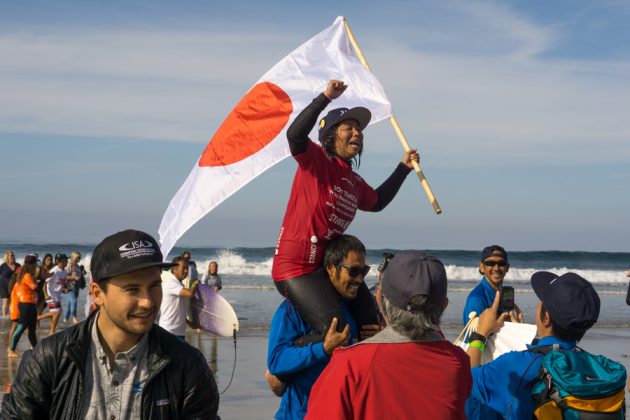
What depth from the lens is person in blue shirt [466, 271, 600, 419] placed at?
393cm

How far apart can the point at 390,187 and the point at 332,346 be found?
1.75 m

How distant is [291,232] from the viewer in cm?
497

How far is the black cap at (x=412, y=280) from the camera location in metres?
3.30

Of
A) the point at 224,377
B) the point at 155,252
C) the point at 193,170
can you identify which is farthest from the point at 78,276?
the point at 155,252

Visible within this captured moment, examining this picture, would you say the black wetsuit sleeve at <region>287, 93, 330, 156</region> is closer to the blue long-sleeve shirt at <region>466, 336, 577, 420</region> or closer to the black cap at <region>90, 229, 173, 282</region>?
the blue long-sleeve shirt at <region>466, 336, 577, 420</region>

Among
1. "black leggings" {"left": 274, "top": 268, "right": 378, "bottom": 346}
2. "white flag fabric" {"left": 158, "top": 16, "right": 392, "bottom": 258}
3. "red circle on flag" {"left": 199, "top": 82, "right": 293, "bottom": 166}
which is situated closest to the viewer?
"black leggings" {"left": 274, "top": 268, "right": 378, "bottom": 346}

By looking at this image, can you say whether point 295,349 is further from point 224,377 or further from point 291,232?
point 224,377

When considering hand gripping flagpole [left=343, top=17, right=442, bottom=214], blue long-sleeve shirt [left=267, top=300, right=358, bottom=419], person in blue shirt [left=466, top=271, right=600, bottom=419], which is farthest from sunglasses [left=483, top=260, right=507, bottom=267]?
person in blue shirt [left=466, top=271, right=600, bottom=419]

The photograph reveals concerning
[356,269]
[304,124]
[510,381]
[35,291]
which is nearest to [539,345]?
[510,381]

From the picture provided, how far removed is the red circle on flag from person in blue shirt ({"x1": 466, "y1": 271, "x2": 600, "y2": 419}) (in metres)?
2.85

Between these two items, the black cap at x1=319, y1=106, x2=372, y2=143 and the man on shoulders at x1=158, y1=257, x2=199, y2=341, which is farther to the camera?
the man on shoulders at x1=158, y1=257, x2=199, y2=341

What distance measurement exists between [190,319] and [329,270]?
274 inches

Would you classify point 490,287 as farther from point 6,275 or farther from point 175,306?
point 6,275

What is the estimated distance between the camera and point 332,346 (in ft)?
14.6
